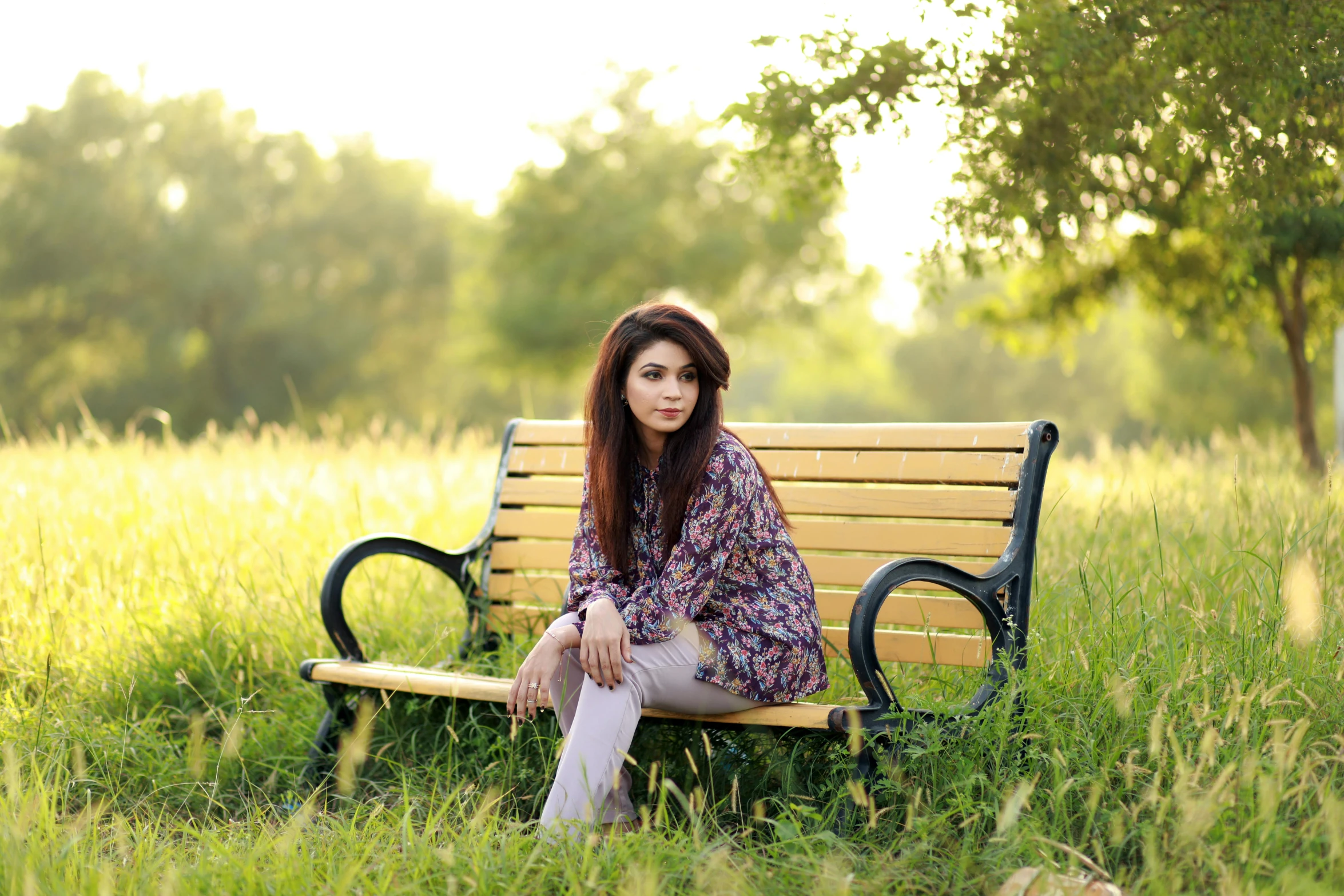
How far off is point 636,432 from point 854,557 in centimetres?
79

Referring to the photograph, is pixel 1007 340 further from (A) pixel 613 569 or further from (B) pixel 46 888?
(B) pixel 46 888

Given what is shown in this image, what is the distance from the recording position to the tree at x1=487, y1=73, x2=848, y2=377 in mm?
23812

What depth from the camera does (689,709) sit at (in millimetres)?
2914

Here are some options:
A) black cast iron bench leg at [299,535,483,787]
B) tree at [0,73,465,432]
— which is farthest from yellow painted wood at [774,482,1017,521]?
tree at [0,73,465,432]

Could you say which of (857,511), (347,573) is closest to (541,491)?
(347,573)

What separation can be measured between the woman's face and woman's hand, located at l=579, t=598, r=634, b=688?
21.9 inches

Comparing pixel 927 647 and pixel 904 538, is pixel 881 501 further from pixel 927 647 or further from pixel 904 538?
pixel 927 647

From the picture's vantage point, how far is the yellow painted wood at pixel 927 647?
311 centimetres

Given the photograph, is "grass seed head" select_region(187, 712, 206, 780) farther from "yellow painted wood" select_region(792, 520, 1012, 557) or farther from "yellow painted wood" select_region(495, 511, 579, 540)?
"yellow painted wood" select_region(792, 520, 1012, 557)

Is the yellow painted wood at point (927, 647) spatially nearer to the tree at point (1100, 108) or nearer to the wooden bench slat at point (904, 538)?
the wooden bench slat at point (904, 538)

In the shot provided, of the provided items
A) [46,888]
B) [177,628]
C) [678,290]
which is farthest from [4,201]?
[46,888]

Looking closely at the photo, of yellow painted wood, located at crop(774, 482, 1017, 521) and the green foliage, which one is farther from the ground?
the green foliage

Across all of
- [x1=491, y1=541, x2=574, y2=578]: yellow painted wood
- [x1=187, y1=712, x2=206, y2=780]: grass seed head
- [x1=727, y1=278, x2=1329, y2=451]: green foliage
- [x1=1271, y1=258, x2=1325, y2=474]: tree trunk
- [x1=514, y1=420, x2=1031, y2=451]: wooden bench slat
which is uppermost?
[x1=727, y1=278, x2=1329, y2=451]: green foliage

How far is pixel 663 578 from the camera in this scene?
9.68 ft
